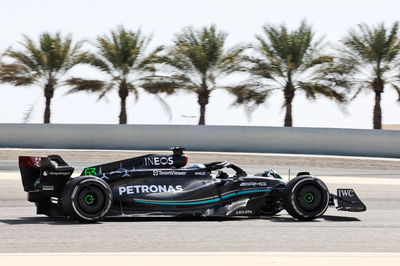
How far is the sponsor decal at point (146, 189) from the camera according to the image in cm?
1152

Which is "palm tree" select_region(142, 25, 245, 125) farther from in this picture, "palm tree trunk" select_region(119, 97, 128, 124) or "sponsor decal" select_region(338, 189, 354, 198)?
"sponsor decal" select_region(338, 189, 354, 198)

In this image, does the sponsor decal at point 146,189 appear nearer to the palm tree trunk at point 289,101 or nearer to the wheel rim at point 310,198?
the wheel rim at point 310,198

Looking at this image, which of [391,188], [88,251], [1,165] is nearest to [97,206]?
[88,251]

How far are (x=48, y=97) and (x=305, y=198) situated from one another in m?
33.8

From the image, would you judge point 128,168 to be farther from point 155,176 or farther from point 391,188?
point 391,188

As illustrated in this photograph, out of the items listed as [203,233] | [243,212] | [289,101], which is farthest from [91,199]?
[289,101]

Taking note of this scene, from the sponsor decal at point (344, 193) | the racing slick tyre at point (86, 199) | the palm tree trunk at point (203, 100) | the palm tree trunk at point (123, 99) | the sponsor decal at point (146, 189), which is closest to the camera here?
the racing slick tyre at point (86, 199)

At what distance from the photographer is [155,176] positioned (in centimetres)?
1177

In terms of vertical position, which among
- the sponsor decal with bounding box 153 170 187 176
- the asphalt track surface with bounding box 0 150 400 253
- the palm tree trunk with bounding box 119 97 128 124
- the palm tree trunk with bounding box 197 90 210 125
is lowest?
the asphalt track surface with bounding box 0 150 400 253

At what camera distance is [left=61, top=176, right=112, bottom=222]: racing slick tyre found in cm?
1104

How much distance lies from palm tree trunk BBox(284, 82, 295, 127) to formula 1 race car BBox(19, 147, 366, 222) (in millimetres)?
30062

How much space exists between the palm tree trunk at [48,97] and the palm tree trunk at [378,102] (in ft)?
54.2
